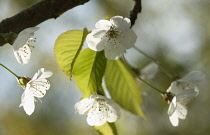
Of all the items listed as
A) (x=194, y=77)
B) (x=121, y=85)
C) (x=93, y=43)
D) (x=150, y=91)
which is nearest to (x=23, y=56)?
(x=93, y=43)

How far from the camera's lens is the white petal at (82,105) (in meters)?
1.26

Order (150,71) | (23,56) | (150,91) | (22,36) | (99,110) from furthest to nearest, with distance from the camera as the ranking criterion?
(150,91) < (150,71) < (99,110) < (23,56) < (22,36)

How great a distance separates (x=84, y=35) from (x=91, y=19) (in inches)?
113

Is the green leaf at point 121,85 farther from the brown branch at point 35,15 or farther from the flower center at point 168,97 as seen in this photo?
the brown branch at point 35,15

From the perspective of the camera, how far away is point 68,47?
1.24 m

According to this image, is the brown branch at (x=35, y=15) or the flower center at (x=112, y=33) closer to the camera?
the brown branch at (x=35, y=15)

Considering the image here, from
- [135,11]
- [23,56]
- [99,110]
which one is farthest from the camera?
[135,11]

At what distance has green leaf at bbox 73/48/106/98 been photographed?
1288 millimetres

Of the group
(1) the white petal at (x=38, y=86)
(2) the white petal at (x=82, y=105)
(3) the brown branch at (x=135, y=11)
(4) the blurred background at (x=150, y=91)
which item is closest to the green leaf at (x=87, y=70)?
(2) the white petal at (x=82, y=105)

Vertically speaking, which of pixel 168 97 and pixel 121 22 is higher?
pixel 121 22

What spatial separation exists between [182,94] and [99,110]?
0.35 m

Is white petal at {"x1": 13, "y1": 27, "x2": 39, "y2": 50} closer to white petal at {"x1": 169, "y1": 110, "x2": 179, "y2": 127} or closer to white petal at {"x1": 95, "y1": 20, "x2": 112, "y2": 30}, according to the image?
white petal at {"x1": 95, "y1": 20, "x2": 112, "y2": 30}

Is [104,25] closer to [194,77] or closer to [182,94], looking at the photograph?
[182,94]

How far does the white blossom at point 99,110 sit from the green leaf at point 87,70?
4cm
